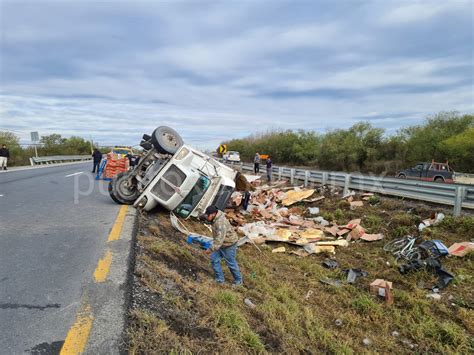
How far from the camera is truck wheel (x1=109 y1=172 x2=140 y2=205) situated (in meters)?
8.92

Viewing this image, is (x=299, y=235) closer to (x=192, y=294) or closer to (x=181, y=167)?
(x=181, y=167)

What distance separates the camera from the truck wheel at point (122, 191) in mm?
8922

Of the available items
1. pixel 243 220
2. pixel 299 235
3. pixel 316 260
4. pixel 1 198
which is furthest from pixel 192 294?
pixel 1 198

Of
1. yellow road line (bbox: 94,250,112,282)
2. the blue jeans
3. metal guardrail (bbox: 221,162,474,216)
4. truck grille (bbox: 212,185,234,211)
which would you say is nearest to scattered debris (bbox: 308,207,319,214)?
metal guardrail (bbox: 221,162,474,216)

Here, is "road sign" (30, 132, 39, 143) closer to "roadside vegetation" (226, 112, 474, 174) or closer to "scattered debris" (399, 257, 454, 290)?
"roadside vegetation" (226, 112, 474, 174)

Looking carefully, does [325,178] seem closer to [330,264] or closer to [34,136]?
[330,264]

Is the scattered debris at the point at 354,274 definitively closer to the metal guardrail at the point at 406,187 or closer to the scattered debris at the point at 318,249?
the scattered debris at the point at 318,249

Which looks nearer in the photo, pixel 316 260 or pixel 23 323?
pixel 23 323

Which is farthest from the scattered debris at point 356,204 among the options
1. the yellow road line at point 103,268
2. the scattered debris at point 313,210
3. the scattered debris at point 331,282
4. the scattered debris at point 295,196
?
the yellow road line at point 103,268

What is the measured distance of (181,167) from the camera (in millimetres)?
8469

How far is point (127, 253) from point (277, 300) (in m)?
2.42

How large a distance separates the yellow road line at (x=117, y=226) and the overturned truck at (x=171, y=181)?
0.89 m

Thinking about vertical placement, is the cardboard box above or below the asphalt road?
below

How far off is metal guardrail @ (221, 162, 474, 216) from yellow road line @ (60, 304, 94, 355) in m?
8.96
